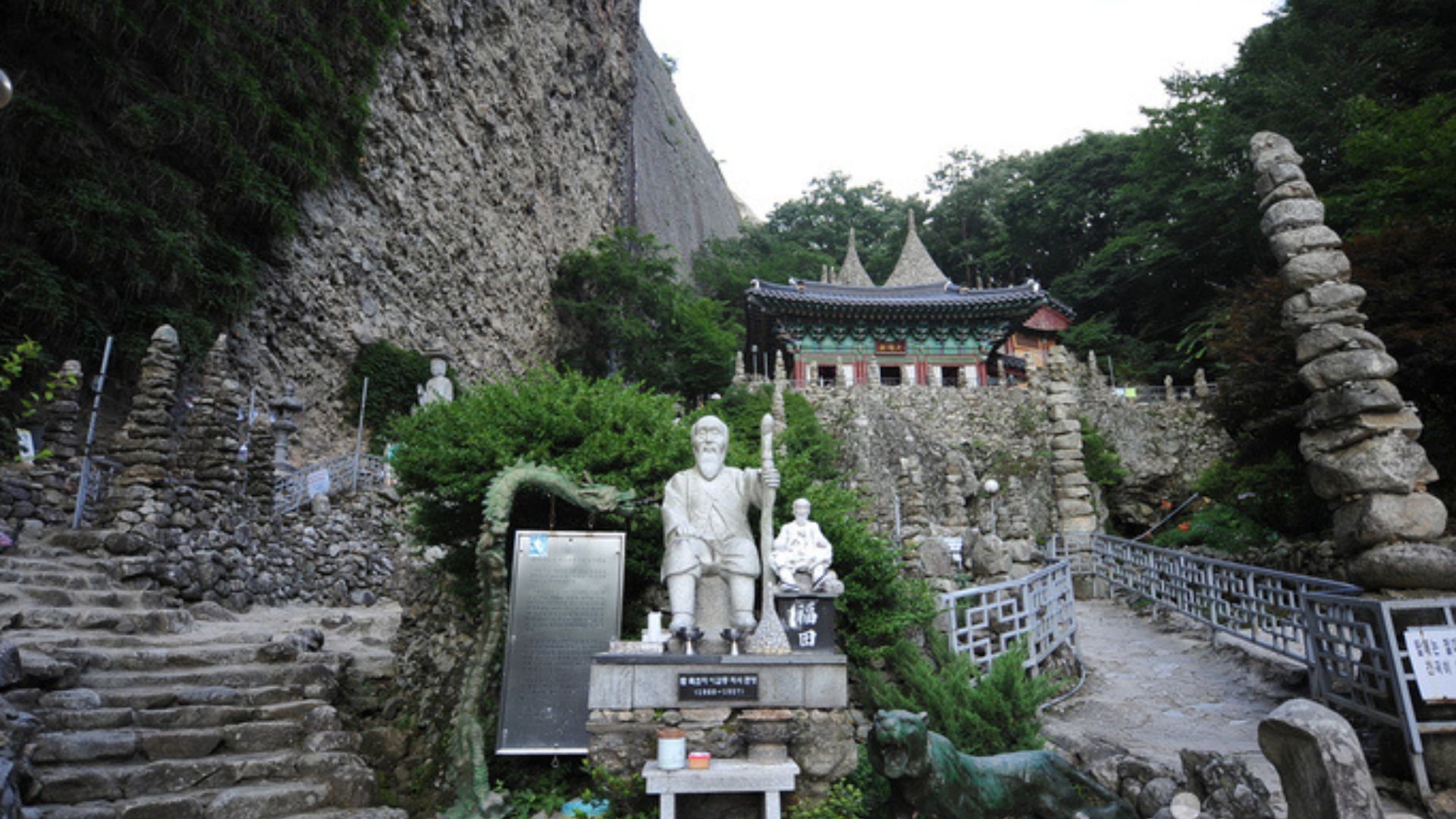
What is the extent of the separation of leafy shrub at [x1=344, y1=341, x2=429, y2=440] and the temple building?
1359cm

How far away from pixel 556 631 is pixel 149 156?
12927mm

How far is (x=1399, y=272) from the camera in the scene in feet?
25.6

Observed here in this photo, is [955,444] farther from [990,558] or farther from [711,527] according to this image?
[711,527]

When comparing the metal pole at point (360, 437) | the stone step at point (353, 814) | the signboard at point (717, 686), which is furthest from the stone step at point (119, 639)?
the metal pole at point (360, 437)

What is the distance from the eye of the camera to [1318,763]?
262cm

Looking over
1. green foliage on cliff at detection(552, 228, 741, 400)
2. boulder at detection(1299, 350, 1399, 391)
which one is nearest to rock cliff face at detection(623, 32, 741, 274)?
green foliage on cliff at detection(552, 228, 741, 400)

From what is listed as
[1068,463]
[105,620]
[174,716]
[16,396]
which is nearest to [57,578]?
[105,620]

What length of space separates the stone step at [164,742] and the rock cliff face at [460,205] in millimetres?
11160

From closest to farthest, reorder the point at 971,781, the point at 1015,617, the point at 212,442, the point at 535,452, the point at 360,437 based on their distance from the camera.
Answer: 1. the point at 971,781
2. the point at 535,452
3. the point at 1015,617
4. the point at 212,442
5. the point at 360,437

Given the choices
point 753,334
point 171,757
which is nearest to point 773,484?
point 171,757

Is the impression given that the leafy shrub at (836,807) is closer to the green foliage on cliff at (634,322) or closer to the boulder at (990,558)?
the boulder at (990,558)

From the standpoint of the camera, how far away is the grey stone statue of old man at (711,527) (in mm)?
5387

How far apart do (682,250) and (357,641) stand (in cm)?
3418

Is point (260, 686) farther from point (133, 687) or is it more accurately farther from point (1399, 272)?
point (1399, 272)
